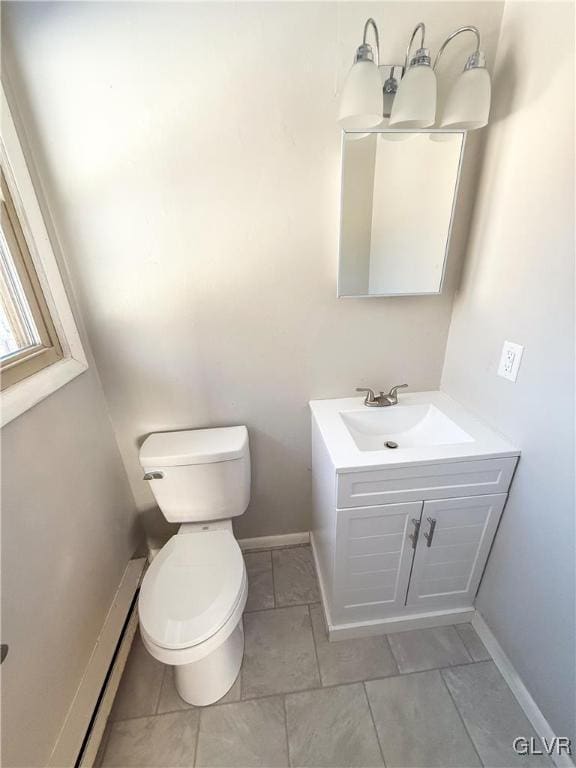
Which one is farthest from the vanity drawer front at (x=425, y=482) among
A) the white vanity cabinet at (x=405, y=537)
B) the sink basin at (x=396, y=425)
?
the sink basin at (x=396, y=425)

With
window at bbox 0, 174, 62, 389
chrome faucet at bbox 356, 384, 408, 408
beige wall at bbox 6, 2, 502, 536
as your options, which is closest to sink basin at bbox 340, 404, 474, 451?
chrome faucet at bbox 356, 384, 408, 408

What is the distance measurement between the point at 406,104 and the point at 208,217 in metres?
0.69

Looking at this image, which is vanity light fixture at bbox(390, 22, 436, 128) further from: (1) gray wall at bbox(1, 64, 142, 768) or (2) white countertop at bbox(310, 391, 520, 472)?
(1) gray wall at bbox(1, 64, 142, 768)

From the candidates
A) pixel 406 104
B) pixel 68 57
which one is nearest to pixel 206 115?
pixel 68 57

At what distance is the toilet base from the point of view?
1027 mm

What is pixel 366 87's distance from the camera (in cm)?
87

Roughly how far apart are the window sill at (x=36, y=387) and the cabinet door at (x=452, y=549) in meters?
1.26

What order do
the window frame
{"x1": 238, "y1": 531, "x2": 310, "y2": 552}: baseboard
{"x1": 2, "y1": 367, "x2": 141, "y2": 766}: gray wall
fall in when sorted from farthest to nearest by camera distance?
{"x1": 238, "y1": 531, "x2": 310, "y2": 552}: baseboard → the window frame → {"x1": 2, "y1": 367, "x2": 141, "y2": 766}: gray wall

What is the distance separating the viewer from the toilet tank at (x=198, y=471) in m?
1.20

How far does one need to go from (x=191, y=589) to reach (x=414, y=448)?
91cm

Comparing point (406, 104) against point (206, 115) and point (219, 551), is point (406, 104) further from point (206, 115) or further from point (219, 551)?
point (219, 551)

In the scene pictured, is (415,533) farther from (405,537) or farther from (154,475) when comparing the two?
(154,475)

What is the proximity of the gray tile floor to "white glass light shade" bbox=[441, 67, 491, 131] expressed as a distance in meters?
1.87

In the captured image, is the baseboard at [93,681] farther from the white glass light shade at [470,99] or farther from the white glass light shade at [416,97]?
the white glass light shade at [470,99]
